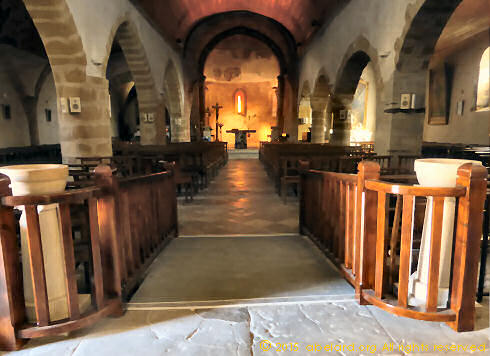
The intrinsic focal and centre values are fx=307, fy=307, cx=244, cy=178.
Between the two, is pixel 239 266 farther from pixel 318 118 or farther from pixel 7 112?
pixel 7 112

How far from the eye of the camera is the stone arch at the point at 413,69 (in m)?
5.68

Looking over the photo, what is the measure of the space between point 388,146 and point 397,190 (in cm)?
570

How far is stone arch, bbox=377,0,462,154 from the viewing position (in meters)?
5.68

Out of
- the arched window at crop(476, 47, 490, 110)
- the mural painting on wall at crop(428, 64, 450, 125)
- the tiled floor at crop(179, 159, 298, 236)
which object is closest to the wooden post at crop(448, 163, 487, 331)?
the tiled floor at crop(179, 159, 298, 236)

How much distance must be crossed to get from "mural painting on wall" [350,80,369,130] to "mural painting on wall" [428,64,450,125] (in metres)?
4.84

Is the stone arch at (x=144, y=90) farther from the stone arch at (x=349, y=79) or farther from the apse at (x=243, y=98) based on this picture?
the apse at (x=243, y=98)

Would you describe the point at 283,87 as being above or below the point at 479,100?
above

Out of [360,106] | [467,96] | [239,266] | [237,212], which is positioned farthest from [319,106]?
[239,266]

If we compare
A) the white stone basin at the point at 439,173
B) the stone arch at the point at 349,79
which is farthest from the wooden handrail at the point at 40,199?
the stone arch at the point at 349,79

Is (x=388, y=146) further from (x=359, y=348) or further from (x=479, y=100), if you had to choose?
(x=479, y=100)

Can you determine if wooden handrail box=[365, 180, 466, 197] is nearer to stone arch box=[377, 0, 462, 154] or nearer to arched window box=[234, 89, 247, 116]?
stone arch box=[377, 0, 462, 154]

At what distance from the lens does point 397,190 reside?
5.91 ft

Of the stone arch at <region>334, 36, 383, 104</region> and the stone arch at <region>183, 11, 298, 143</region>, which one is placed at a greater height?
the stone arch at <region>183, 11, 298, 143</region>

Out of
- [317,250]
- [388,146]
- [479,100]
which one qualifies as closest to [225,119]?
[479,100]
